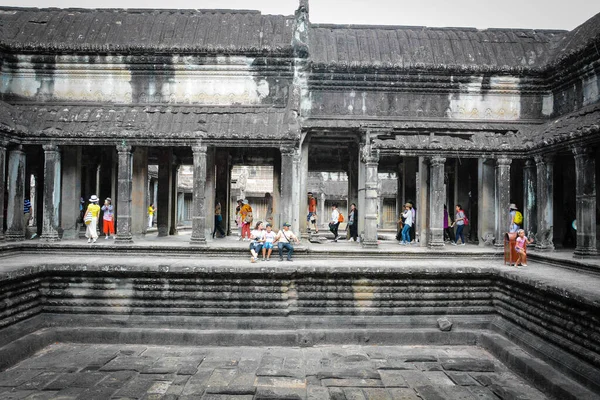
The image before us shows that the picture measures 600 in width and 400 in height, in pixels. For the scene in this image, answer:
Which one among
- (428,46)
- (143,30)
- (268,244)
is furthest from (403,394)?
(143,30)

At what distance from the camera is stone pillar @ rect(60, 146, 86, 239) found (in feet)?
38.7

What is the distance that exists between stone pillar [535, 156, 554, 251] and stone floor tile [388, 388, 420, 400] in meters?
6.64

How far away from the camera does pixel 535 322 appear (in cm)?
588

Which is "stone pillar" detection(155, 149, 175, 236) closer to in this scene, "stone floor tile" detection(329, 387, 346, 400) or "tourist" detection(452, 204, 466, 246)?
"tourist" detection(452, 204, 466, 246)

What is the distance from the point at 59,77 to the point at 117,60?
1.55 meters

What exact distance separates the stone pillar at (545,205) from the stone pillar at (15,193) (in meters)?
11.9

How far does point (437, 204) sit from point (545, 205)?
7.95 feet

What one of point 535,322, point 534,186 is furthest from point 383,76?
point 535,322

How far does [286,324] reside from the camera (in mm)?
6715

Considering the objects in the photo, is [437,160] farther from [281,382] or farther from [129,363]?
[129,363]

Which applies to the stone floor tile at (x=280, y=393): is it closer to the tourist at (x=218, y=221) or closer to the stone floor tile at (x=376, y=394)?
the stone floor tile at (x=376, y=394)

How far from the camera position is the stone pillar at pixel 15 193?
33.8 feet

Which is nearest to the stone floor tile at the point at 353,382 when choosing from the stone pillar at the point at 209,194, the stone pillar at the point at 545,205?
the stone pillar at the point at 545,205

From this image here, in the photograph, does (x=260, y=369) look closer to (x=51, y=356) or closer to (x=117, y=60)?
A: (x=51, y=356)
